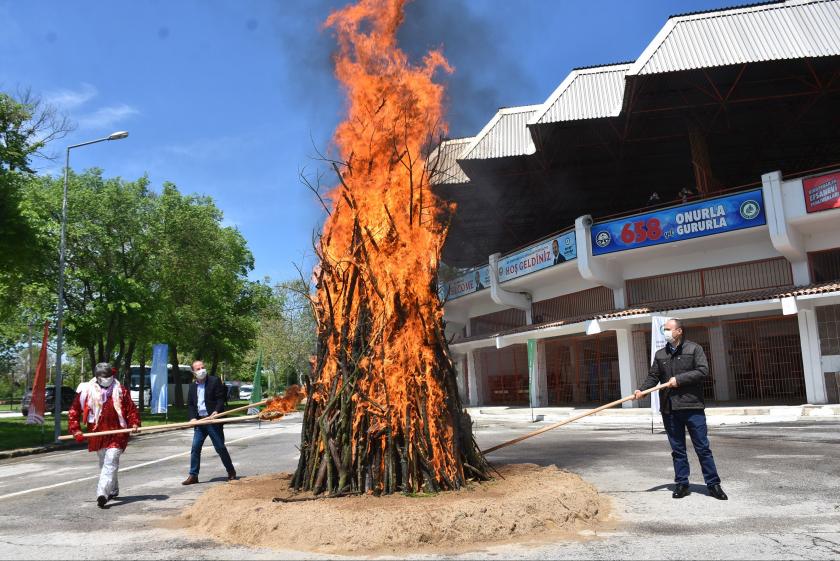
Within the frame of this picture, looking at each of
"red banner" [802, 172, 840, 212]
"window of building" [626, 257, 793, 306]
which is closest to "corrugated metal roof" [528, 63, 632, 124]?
"window of building" [626, 257, 793, 306]

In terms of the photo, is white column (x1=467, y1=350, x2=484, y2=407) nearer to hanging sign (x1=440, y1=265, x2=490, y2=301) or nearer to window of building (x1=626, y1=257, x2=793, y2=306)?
hanging sign (x1=440, y1=265, x2=490, y2=301)

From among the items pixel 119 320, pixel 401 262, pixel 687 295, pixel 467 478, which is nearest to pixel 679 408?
pixel 467 478

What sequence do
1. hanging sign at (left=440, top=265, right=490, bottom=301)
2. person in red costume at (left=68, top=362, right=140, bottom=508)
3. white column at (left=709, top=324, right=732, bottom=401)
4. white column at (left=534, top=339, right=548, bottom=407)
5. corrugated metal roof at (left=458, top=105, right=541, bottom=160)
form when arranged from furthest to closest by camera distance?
hanging sign at (left=440, top=265, right=490, bottom=301)
white column at (left=534, top=339, right=548, bottom=407)
corrugated metal roof at (left=458, top=105, right=541, bottom=160)
white column at (left=709, top=324, right=732, bottom=401)
person in red costume at (left=68, top=362, right=140, bottom=508)

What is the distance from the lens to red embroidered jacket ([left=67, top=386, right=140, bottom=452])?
7457mm

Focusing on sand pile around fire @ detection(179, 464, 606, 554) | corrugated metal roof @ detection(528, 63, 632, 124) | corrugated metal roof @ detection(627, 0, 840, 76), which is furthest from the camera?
corrugated metal roof @ detection(528, 63, 632, 124)

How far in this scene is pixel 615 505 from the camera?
609cm

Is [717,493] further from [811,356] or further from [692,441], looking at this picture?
[811,356]

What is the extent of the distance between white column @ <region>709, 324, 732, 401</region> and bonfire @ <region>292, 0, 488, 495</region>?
62.2 feet

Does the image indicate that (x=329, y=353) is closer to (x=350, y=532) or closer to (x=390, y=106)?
(x=350, y=532)

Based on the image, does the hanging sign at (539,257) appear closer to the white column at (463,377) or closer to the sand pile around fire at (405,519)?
the white column at (463,377)

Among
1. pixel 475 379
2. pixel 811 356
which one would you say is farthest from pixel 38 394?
pixel 811 356

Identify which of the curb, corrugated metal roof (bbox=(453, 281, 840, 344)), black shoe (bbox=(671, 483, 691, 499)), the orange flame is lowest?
the curb

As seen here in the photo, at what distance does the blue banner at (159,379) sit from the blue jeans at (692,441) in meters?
21.2

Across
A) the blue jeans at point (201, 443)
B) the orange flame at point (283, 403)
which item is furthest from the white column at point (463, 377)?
the orange flame at point (283, 403)
